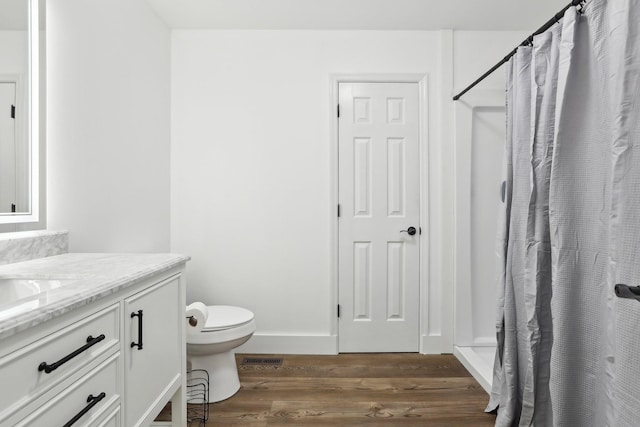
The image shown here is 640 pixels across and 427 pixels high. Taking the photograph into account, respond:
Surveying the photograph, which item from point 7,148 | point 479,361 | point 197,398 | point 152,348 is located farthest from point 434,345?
point 7,148

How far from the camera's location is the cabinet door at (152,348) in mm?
1183

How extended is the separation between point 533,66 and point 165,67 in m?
2.29

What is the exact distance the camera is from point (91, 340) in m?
0.98

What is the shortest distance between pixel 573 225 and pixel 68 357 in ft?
5.37

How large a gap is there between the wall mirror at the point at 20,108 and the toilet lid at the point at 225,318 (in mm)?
972

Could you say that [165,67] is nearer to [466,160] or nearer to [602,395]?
[466,160]

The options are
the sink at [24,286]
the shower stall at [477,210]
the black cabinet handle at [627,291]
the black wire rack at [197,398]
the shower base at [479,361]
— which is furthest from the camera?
the shower stall at [477,210]

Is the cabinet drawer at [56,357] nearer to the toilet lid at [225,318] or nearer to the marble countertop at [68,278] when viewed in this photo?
the marble countertop at [68,278]

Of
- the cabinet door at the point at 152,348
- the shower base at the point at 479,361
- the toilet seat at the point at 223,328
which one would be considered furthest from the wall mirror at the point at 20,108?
the shower base at the point at 479,361

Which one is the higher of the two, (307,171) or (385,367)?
(307,171)

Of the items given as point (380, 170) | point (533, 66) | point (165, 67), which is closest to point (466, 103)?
point (380, 170)

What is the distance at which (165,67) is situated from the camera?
258 centimetres

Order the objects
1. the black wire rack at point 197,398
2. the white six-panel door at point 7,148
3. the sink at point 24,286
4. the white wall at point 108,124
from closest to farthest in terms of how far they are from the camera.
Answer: the sink at point 24,286, the white six-panel door at point 7,148, the white wall at point 108,124, the black wire rack at point 197,398

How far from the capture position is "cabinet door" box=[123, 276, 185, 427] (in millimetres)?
1183
